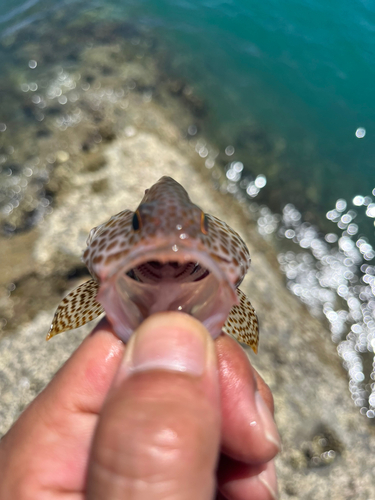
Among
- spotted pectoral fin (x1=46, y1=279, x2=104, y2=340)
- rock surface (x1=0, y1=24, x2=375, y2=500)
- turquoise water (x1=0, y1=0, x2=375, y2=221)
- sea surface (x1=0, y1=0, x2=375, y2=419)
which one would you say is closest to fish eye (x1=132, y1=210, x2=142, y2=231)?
spotted pectoral fin (x1=46, y1=279, x2=104, y2=340)

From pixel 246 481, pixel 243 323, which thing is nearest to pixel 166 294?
pixel 243 323

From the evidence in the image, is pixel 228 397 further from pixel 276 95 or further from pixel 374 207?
pixel 276 95

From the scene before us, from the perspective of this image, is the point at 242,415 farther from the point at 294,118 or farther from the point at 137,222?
the point at 294,118

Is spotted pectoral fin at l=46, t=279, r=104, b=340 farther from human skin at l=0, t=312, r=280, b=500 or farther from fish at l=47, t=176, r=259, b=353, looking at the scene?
fish at l=47, t=176, r=259, b=353

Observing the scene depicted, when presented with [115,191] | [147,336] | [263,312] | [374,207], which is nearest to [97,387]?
[147,336]

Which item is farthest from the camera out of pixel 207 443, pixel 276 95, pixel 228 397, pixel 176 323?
pixel 276 95

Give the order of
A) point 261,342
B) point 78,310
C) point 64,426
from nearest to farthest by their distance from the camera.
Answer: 1. point 64,426
2. point 78,310
3. point 261,342

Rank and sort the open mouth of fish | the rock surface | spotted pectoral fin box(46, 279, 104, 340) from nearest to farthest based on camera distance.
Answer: the open mouth of fish, spotted pectoral fin box(46, 279, 104, 340), the rock surface
